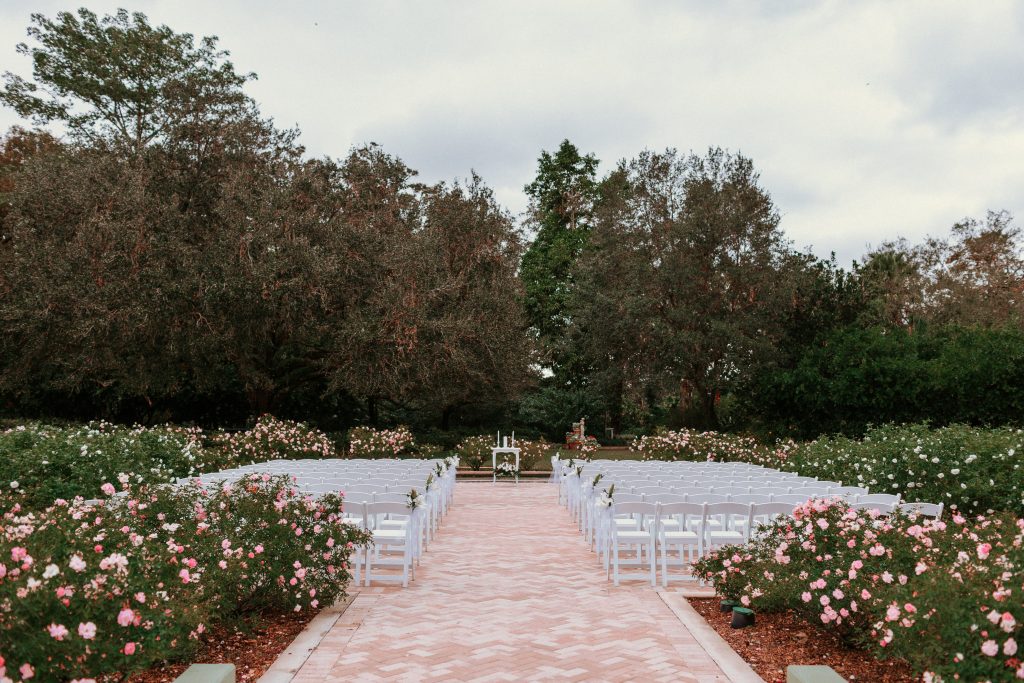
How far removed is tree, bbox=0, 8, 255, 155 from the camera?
2614 cm

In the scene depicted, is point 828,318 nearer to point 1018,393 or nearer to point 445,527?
point 1018,393

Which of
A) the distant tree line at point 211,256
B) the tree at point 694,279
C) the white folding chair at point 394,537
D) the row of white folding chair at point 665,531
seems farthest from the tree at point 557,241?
the white folding chair at point 394,537

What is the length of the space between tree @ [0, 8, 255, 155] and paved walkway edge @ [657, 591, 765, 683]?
74.2 ft

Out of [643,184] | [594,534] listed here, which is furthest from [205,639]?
[643,184]

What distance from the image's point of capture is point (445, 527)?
1197 cm

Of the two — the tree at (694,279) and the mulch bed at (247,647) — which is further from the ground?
the tree at (694,279)

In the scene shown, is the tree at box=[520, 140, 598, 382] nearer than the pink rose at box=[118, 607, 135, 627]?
No

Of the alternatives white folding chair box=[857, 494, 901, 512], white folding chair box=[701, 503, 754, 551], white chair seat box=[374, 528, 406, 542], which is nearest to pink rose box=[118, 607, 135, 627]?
white chair seat box=[374, 528, 406, 542]

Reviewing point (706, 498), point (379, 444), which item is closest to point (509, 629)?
point (706, 498)

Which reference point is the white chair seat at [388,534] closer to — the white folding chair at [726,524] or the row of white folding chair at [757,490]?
the row of white folding chair at [757,490]

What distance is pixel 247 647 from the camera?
5520mm

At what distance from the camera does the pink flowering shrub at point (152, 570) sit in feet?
11.2

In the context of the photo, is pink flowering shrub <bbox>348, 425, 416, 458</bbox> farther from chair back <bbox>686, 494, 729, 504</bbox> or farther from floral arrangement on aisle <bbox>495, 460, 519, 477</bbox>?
chair back <bbox>686, 494, 729, 504</bbox>

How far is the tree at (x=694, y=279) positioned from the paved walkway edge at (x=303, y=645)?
71.3 ft
